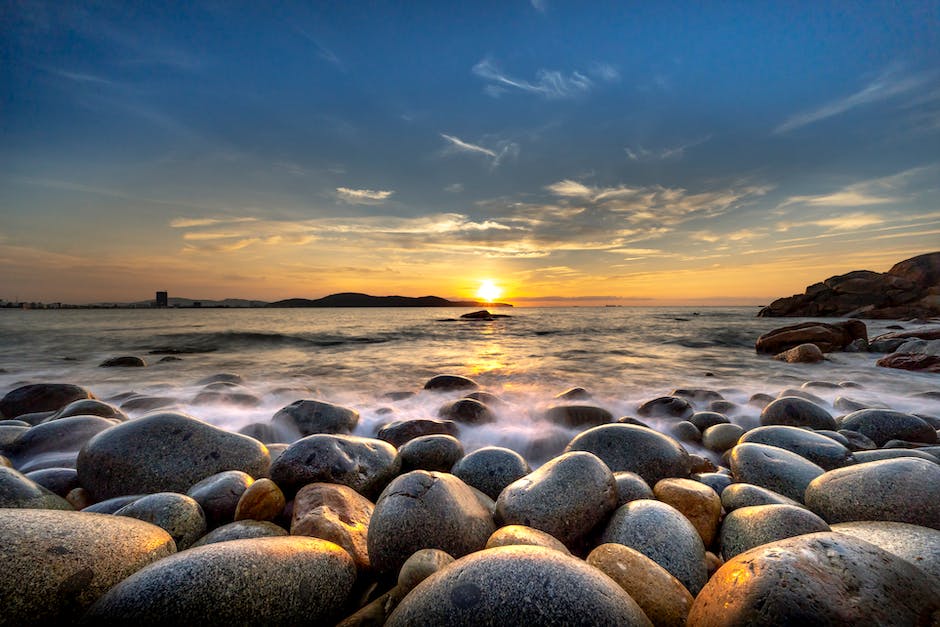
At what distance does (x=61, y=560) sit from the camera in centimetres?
172

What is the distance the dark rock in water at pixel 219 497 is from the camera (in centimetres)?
279

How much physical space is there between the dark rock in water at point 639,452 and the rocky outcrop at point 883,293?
45107 mm

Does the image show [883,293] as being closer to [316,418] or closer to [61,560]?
[316,418]

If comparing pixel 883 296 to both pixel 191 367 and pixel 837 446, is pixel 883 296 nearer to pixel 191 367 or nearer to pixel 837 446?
pixel 837 446

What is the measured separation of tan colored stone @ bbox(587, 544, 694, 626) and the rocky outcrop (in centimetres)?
4697

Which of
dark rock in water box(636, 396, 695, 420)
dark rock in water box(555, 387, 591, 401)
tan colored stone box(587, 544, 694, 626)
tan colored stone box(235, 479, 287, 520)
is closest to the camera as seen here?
tan colored stone box(587, 544, 694, 626)

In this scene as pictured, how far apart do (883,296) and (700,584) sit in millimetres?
51334

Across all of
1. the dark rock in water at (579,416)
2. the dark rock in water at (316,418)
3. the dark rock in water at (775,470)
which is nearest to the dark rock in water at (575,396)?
the dark rock in water at (579,416)

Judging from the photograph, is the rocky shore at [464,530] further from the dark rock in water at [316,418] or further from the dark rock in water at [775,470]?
the dark rock in water at [316,418]

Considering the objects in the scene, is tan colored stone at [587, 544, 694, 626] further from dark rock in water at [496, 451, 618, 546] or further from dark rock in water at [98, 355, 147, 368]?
dark rock in water at [98, 355, 147, 368]

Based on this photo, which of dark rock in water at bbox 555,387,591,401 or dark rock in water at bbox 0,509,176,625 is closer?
dark rock in water at bbox 0,509,176,625

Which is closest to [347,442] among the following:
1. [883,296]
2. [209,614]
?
[209,614]

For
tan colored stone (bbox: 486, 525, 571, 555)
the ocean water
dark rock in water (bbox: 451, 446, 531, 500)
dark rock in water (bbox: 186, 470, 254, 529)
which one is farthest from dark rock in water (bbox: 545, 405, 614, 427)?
dark rock in water (bbox: 186, 470, 254, 529)

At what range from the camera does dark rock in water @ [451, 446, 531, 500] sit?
3.37 meters
